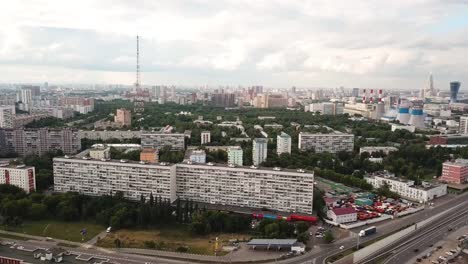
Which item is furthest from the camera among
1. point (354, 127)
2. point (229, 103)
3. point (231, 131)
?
point (229, 103)

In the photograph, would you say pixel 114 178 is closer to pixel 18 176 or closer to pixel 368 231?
pixel 18 176

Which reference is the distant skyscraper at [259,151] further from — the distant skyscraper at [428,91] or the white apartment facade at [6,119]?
the distant skyscraper at [428,91]

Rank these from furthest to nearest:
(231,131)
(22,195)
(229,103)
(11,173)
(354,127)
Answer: (229,103), (354,127), (231,131), (11,173), (22,195)

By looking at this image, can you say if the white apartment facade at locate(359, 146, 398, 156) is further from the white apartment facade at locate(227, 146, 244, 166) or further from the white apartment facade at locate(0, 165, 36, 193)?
the white apartment facade at locate(0, 165, 36, 193)

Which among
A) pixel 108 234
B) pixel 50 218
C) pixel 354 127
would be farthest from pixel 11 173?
pixel 354 127

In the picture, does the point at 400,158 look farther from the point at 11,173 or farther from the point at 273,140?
the point at 11,173

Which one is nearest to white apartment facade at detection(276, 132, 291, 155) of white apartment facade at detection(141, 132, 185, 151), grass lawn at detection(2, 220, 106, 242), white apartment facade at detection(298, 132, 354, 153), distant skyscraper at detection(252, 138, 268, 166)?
distant skyscraper at detection(252, 138, 268, 166)

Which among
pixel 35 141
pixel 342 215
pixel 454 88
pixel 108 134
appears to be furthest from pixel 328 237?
pixel 454 88

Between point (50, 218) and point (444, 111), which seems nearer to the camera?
point (50, 218)

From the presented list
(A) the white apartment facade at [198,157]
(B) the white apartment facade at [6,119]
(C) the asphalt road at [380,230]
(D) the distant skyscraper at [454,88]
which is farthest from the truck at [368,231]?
(D) the distant skyscraper at [454,88]
